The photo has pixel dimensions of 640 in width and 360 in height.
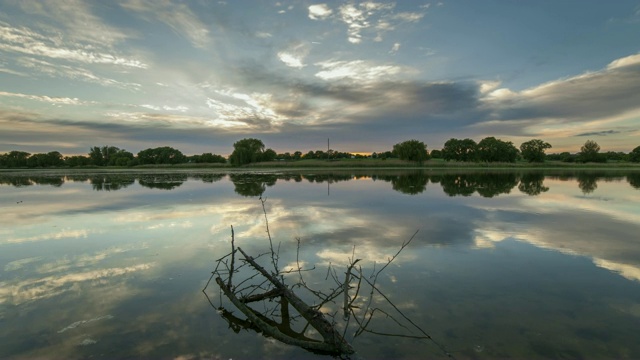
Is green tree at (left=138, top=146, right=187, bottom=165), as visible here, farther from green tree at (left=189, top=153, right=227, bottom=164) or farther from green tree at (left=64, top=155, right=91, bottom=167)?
green tree at (left=64, top=155, right=91, bottom=167)

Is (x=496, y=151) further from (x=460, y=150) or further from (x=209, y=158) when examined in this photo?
(x=209, y=158)

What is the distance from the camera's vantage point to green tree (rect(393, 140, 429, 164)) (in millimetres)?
105188

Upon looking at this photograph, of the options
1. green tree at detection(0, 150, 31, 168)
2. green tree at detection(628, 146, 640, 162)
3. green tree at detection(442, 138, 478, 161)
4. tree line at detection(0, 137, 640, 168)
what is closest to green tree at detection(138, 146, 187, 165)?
tree line at detection(0, 137, 640, 168)

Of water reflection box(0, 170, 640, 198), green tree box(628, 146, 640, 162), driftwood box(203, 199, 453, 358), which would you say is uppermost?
green tree box(628, 146, 640, 162)

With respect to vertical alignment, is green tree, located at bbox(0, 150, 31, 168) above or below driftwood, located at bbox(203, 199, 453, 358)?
above

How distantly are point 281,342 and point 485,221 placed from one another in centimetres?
Answer: 1243

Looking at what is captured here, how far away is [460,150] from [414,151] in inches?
1427

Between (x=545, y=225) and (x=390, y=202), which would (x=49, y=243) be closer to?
(x=390, y=202)

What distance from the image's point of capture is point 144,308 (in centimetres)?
632

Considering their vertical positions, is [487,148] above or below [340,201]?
above

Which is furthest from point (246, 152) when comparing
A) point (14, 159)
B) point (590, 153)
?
point (590, 153)

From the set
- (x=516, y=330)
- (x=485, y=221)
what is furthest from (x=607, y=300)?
(x=485, y=221)

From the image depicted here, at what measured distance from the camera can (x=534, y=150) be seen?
122875 mm

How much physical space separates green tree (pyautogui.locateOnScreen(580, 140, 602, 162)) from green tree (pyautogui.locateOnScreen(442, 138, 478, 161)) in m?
42.8
